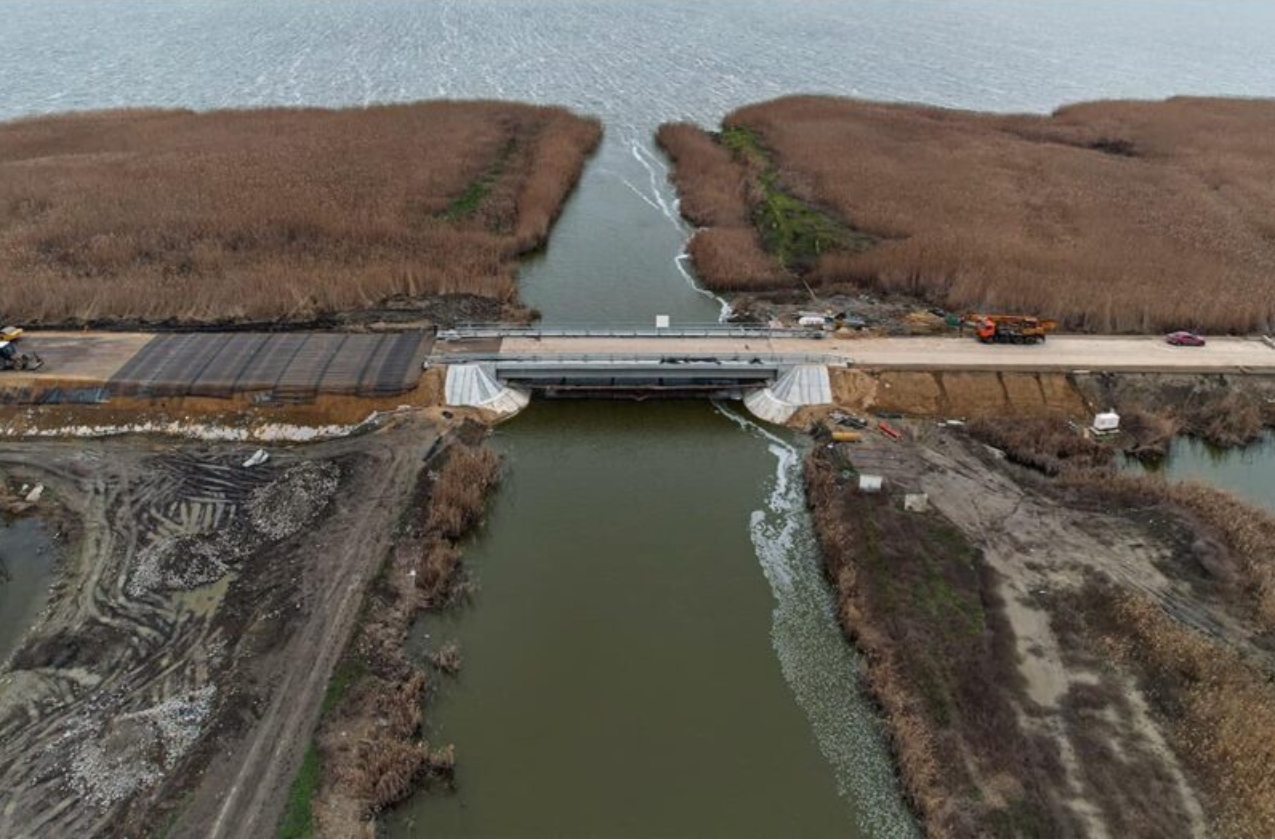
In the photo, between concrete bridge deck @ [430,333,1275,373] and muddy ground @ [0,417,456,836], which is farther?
concrete bridge deck @ [430,333,1275,373]

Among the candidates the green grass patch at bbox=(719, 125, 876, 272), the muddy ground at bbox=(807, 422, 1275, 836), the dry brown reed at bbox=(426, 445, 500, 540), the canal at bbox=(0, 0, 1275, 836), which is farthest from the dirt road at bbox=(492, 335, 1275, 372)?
the green grass patch at bbox=(719, 125, 876, 272)

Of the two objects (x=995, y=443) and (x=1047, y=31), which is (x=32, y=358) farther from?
(x=1047, y=31)

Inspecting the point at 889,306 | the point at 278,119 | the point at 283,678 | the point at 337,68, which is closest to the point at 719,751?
the point at 283,678

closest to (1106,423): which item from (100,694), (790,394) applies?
(790,394)

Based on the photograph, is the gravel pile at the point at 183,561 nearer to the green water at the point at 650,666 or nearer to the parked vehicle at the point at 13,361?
the green water at the point at 650,666

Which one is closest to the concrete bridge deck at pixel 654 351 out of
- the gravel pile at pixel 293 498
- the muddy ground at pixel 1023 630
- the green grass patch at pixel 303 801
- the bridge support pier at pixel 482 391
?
the bridge support pier at pixel 482 391

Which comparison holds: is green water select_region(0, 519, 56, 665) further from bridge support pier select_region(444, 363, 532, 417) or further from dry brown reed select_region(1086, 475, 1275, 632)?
dry brown reed select_region(1086, 475, 1275, 632)
